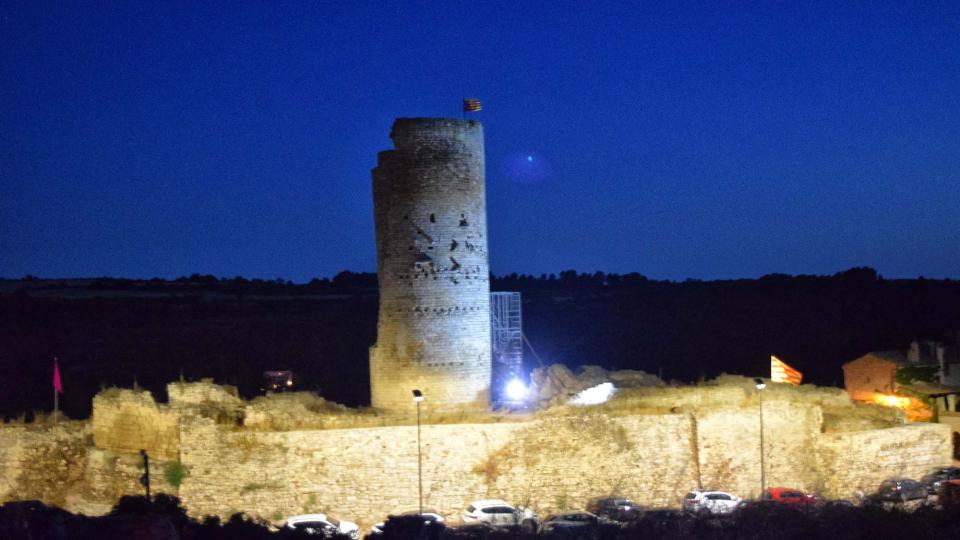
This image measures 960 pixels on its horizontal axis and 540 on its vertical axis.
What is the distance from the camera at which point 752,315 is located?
254 ft

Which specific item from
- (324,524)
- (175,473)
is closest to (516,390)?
(324,524)

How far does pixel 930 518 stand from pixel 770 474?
22.0 ft

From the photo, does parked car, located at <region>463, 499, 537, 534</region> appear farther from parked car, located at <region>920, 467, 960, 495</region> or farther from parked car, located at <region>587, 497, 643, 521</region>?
parked car, located at <region>920, 467, 960, 495</region>

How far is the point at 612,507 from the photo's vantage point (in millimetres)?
16656

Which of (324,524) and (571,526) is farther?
(324,524)

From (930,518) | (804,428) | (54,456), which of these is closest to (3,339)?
(54,456)

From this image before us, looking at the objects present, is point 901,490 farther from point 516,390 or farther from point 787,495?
point 516,390

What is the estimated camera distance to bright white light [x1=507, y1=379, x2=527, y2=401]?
22973 millimetres

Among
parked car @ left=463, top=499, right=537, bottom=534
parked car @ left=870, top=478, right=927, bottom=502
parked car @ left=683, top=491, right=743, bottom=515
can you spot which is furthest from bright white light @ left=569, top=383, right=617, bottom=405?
parked car @ left=870, top=478, right=927, bottom=502

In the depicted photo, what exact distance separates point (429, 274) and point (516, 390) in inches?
199

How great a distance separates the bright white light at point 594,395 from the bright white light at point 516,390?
340cm

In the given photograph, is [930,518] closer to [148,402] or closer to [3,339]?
[148,402]

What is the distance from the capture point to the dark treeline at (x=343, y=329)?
40656 millimetres

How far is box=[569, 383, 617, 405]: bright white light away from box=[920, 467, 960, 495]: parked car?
691 cm
